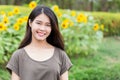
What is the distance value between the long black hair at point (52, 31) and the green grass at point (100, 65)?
102 inches

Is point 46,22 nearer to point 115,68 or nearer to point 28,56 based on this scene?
point 28,56

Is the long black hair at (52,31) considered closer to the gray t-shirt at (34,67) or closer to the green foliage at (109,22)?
the gray t-shirt at (34,67)

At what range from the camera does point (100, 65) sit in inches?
273

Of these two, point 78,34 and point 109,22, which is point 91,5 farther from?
point 78,34

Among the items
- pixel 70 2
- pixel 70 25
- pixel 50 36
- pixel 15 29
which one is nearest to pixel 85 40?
pixel 70 25

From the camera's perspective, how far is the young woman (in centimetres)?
279

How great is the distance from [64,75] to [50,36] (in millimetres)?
332

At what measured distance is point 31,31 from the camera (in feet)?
9.71

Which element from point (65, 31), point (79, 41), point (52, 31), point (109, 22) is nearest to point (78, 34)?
point (79, 41)

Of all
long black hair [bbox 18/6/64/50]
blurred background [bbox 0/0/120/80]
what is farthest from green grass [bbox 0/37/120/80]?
long black hair [bbox 18/6/64/50]

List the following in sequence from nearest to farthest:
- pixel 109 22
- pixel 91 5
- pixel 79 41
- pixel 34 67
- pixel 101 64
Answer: pixel 34 67, pixel 101 64, pixel 79 41, pixel 109 22, pixel 91 5

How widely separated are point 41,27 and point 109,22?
25.6ft

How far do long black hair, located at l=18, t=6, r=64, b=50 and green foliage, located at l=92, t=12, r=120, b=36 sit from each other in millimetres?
7153

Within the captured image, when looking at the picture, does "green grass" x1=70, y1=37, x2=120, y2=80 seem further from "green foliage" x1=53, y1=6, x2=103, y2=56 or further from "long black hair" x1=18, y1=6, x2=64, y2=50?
"long black hair" x1=18, y1=6, x2=64, y2=50
